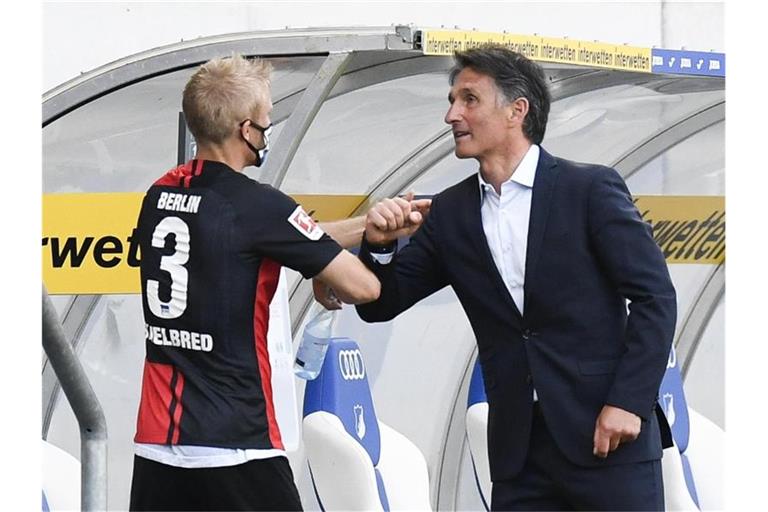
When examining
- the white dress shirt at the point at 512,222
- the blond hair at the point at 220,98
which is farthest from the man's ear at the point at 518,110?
the blond hair at the point at 220,98

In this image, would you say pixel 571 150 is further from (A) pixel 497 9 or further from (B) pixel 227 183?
(B) pixel 227 183

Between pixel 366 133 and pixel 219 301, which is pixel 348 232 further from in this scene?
pixel 366 133

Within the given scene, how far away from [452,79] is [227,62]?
63 centimetres

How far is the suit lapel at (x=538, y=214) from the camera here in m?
4.12

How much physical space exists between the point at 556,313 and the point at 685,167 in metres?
3.80

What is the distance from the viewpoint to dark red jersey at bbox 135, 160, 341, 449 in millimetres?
4141

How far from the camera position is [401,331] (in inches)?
300

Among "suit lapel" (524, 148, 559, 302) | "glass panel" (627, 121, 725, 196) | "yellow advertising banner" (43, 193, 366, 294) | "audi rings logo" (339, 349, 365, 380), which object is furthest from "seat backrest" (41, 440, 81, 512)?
"glass panel" (627, 121, 725, 196)

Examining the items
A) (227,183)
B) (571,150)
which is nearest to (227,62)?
(227,183)

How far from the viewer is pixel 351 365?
5801mm

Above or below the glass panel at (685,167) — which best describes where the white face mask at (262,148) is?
below

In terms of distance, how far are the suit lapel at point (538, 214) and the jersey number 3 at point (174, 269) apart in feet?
2.90

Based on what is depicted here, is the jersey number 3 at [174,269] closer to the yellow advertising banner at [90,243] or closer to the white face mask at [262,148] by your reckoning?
the white face mask at [262,148]

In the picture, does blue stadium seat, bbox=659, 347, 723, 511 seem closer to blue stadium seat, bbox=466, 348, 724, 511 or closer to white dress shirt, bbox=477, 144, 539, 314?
blue stadium seat, bbox=466, 348, 724, 511
